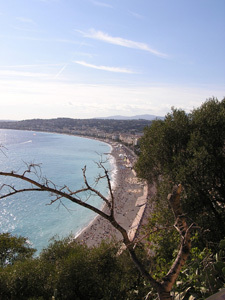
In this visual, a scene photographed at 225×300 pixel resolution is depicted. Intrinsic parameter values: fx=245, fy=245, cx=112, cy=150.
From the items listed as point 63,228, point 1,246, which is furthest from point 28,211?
point 1,246

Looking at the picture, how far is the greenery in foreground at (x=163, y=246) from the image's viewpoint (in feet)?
17.9

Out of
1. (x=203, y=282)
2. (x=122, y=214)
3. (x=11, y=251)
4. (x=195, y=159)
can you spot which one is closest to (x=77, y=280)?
(x=203, y=282)

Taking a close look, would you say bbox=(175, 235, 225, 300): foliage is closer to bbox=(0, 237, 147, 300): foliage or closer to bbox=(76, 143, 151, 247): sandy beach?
bbox=(0, 237, 147, 300): foliage

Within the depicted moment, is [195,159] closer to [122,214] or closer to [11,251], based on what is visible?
[11,251]

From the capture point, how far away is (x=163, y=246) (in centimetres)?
714

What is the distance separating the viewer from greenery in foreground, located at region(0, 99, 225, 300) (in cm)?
547

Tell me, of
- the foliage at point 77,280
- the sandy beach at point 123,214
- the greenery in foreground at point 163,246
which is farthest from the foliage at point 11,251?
the foliage at point 77,280

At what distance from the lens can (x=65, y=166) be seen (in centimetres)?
5825

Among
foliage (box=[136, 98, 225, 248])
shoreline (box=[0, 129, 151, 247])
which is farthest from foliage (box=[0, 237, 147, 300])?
shoreline (box=[0, 129, 151, 247])

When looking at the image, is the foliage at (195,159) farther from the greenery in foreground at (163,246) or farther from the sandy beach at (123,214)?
the sandy beach at (123,214)

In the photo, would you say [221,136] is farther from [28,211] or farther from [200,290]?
[28,211]

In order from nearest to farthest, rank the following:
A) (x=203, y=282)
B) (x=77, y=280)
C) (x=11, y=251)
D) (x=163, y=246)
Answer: (x=203, y=282) < (x=77, y=280) < (x=163, y=246) < (x=11, y=251)

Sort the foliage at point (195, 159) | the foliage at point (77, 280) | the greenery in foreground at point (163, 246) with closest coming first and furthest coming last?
Answer: 1. the greenery in foreground at point (163, 246)
2. the foliage at point (77, 280)
3. the foliage at point (195, 159)

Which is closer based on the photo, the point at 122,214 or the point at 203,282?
the point at 203,282
